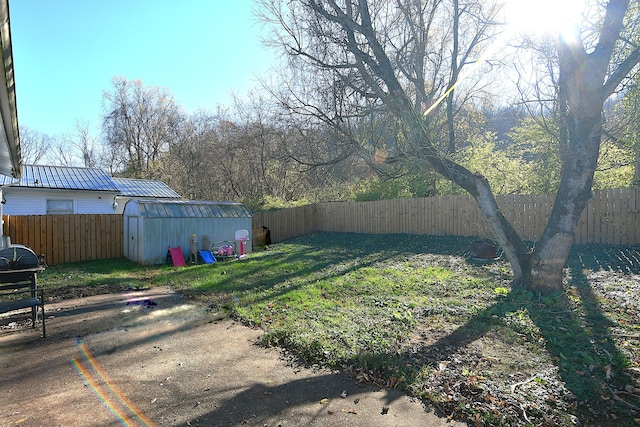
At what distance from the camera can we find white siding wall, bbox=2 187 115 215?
14391 millimetres

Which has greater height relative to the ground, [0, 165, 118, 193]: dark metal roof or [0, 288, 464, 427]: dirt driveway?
[0, 165, 118, 193]: dark metal roof

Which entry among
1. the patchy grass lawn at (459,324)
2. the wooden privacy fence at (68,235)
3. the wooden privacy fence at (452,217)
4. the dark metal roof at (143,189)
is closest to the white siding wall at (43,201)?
the dark metal roof at (143,189)

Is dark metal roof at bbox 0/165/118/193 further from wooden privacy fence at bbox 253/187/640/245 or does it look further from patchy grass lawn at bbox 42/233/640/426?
wooden privacy fence at bbox 253/187/640/245

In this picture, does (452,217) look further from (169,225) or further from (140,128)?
(140,128)

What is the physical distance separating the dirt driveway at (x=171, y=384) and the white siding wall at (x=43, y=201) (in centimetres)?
1196

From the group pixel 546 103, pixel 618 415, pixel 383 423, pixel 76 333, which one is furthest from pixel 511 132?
pixel 76 333

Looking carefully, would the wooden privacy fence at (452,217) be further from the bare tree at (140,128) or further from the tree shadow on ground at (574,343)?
the bare tree at (140,128)

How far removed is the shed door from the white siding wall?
480 centimetres

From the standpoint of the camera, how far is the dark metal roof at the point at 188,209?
39.4 feet

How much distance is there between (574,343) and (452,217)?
9484 mm

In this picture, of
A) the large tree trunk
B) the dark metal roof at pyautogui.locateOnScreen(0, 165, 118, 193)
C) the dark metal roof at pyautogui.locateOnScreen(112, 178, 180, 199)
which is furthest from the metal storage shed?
the large tree trunk

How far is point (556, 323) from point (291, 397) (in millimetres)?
3808

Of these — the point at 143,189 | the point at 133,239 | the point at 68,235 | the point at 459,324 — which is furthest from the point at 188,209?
the point at 459,324

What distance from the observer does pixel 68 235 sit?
12.1 meters
